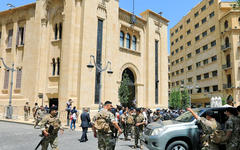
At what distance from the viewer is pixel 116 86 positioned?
24.0 m

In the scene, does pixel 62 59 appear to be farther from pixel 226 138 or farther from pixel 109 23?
pixel 226 138

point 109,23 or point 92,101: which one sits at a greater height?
point 109,23

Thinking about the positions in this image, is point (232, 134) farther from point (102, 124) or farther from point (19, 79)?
point (19, 79)

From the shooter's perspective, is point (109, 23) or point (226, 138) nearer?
point (226, 138)

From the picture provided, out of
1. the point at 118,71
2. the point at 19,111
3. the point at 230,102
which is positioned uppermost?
the point at 118,71

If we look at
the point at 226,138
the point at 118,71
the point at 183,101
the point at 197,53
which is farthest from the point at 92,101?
the point at 197,53

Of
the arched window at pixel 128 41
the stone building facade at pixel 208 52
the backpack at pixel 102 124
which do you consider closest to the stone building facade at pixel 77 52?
the arched window at pixel 128 41

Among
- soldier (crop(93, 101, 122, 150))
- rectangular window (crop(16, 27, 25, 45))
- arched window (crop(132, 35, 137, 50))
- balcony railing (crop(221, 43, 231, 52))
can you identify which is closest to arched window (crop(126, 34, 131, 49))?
arched window (crop(132, 35, 137, 50))

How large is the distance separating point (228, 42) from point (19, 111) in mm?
41011

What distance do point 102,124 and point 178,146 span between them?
2723 mm

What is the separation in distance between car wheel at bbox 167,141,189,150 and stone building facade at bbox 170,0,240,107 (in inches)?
1180

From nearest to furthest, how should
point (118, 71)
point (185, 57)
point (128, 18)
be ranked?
1. point (118, 71)
2. point (128, 18)
3. point (185, 57)

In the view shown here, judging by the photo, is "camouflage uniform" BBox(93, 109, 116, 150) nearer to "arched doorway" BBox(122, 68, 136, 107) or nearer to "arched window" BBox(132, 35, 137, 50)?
"arched doorway" BBox(122, 68, 136, 107)

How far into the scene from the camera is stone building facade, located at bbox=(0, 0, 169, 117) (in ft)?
66.5
